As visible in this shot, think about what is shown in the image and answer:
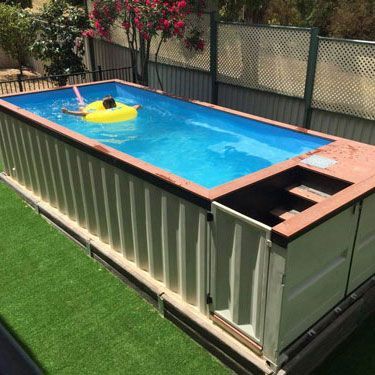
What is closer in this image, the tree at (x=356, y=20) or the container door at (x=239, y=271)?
the container door at (x=239, y=271)

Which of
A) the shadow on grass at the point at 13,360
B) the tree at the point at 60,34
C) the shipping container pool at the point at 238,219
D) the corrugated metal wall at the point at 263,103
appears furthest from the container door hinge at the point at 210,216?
the tree at the point at 60,34

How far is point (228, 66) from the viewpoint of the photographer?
9.79 metres

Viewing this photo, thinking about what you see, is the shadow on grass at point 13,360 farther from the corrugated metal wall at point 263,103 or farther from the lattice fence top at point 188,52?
the lattice fence top at point 188,52

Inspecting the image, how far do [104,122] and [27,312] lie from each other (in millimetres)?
4603

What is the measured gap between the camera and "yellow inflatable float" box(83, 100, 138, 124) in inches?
328

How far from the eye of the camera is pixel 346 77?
7633 mm

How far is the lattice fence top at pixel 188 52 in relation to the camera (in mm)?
10172

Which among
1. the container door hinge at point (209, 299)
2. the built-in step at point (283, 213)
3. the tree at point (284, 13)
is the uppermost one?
the tree at point (284, 13)

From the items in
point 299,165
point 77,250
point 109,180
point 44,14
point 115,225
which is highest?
point 44,14

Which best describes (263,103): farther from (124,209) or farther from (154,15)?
(124,209)

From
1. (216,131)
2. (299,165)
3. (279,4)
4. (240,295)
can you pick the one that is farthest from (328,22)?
(240,295)

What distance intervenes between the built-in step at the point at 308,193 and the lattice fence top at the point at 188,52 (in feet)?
21.7

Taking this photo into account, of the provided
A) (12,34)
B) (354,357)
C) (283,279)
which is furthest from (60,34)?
(354,357)

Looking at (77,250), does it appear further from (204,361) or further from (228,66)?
(228,66)
